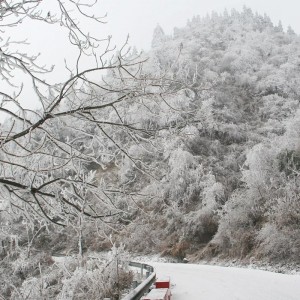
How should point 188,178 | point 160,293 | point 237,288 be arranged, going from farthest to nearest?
point 188,178
point 237,288
point 160,293

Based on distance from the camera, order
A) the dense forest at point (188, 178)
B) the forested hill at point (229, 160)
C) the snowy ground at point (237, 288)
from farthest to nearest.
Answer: the forested hill at point (229, 160)
the snowy ground at point (237, 288)
the dense forest at point (188, 178)

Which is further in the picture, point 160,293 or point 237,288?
point 237,288

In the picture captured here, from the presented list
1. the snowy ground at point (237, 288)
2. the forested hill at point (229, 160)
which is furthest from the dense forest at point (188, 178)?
the snowy ground at point (237, 288)

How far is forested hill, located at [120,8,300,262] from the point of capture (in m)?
16.8

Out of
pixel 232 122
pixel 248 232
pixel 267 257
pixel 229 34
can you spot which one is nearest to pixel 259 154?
pixel 248 232

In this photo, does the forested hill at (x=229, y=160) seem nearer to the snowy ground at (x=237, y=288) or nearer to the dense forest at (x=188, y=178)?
the dense forest at (x=188, y=178)

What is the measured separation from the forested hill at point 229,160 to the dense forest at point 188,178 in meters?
0.07

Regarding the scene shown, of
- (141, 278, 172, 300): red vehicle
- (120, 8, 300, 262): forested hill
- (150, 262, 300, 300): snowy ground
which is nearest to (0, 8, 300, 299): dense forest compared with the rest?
(120, 8, 300, 262): forested hill

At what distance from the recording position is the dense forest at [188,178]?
11.2ft

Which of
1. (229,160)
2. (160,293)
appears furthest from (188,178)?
(160,293)

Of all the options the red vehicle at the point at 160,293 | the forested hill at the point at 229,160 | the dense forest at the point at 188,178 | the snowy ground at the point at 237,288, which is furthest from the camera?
the forested hill at the point at 229,160

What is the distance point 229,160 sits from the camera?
3388 centimetres

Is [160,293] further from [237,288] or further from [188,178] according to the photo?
[188,178]

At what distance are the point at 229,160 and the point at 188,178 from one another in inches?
172
